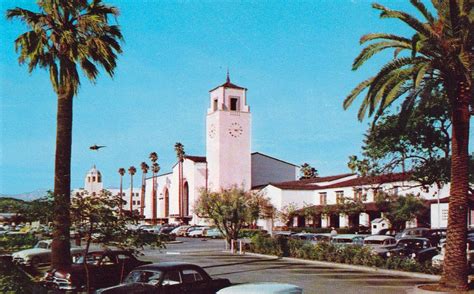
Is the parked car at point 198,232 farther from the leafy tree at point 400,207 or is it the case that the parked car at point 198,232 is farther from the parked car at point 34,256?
the parked car at point 34,256

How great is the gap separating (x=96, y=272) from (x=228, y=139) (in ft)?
219

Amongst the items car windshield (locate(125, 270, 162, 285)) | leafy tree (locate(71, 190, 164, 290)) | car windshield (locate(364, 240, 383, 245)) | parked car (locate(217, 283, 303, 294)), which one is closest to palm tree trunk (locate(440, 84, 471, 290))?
parked car (locate(217, 283, 303, 294))

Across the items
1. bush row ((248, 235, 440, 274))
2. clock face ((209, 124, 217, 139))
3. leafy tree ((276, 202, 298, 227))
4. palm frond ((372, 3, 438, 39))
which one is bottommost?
bush row ((248, 235, 440, 274))

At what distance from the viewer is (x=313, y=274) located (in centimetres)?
2367

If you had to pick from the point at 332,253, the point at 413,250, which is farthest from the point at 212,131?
the point at 413,250

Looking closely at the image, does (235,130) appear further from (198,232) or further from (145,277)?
(145,277)

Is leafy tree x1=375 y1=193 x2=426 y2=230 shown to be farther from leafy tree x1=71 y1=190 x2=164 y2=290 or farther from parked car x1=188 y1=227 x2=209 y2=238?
leafy tree x1=71 y1=190 x2=164 y2=290

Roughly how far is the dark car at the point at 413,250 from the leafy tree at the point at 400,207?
21.3 metres

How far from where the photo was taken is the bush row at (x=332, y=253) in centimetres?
2352

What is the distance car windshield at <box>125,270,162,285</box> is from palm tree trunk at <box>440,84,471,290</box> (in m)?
9.38

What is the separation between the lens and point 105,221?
13.9 meters

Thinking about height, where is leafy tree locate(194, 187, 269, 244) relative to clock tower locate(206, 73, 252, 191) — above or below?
below

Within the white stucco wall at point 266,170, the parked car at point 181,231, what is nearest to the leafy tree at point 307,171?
the white stucco wall at point 266,170

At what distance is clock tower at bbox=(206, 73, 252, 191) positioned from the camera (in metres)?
83.1
